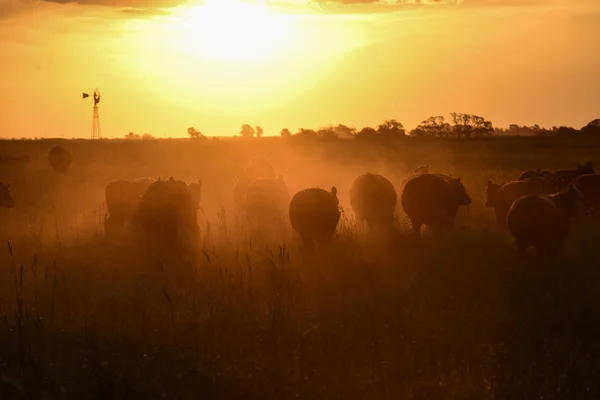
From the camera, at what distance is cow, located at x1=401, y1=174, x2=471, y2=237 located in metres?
16.3

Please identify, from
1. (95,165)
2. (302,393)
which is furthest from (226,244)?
(95,165)

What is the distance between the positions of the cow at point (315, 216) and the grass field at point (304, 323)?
1.60 ft

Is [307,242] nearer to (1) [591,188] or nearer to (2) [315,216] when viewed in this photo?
(2) [315,216]

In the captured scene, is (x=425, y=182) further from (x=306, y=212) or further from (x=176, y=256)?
(x=176, y=256)

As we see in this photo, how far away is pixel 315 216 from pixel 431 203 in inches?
125

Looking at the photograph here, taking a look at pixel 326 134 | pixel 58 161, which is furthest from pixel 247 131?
pixel 58 161

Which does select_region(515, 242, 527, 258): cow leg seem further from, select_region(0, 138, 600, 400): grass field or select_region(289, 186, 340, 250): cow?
select_region(289, 186, 340, 250): cow

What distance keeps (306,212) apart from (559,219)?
4.97 m

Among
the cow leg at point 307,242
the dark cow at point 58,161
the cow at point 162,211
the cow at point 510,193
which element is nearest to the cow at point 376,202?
the cow at point 510,193

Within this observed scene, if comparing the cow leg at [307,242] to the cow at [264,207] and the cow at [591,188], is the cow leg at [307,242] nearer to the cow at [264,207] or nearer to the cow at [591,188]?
the cow at [264,207]

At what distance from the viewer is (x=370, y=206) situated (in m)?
17.4

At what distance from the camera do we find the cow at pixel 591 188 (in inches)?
775

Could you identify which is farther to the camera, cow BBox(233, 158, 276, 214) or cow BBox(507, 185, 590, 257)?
cow BBox(233, 158, 276, 214)

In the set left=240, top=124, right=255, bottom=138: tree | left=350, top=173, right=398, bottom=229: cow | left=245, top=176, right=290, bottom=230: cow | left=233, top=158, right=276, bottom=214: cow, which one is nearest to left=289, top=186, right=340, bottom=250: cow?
left=350, top=173, right=398, bottom=229: cow
